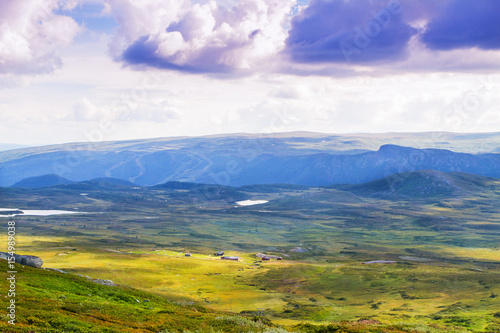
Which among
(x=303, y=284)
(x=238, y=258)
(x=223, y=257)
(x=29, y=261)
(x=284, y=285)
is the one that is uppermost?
(x=29, y=261)

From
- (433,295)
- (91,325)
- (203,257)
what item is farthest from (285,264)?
(91,325)

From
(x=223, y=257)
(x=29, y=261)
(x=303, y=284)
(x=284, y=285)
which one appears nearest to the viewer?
(x=29, y=261)

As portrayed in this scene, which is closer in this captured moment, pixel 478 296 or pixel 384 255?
pixel 478 296

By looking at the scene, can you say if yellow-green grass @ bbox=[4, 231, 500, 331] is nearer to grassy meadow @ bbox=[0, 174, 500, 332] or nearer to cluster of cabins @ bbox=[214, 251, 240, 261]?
grassy meadow @ bbox=[0, 174, 500, 332]

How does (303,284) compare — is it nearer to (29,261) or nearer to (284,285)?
(284,285)

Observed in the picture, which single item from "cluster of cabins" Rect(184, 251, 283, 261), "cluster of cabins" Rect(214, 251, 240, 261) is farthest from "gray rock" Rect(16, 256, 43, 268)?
"cluster of cabins" Rect(214, 251, 240, 261)

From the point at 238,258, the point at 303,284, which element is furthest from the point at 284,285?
the point at 238,258

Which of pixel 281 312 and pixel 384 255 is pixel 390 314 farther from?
pixel 384 255

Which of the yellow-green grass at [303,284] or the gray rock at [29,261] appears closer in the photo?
the gray rock at [29,261]

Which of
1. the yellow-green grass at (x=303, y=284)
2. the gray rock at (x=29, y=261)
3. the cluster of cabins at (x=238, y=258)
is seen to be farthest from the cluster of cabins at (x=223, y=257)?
the gray rock at (x=29, y=261)

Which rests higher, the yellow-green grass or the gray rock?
the gray rock

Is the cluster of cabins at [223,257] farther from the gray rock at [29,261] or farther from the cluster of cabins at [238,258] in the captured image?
the gray rock at [29,261]
